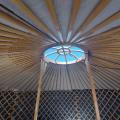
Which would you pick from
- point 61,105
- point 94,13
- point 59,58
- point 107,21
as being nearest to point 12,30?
point 94,13

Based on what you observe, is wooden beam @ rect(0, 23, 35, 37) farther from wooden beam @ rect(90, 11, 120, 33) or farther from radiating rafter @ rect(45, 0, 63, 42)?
wooden beam @ rect(90, 11, 120, 33)

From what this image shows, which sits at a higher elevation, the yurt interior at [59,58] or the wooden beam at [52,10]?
the wooden beam at [52,10]

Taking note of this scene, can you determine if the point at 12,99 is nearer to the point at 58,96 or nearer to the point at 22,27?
the point at 58,96

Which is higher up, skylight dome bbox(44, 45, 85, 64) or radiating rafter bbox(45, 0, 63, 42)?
radiating rafter bbox(45, 0, 63, 42)

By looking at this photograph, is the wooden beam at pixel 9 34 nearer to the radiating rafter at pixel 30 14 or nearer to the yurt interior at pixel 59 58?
the yurt interior at pixel 59 58

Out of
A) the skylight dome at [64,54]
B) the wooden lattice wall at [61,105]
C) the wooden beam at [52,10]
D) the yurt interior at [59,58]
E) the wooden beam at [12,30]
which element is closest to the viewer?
the wooden beam at [52,10]

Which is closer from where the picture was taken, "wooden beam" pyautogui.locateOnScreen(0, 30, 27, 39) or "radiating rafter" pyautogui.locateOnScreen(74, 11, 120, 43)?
"radiating rafter" pyautogui.locateOnScreen(74, 11, 120, 43)

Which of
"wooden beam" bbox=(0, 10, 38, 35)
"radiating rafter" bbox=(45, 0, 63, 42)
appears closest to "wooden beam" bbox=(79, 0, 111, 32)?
"radiating rafter" bbox=(45, 0, 63, 42)

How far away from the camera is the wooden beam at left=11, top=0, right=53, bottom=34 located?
5.01 ft

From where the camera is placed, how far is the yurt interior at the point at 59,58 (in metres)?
1.66

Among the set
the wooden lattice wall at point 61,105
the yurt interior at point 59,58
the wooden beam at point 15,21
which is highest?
the wooden beam at point 15,21

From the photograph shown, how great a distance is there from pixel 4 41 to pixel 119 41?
1.27m

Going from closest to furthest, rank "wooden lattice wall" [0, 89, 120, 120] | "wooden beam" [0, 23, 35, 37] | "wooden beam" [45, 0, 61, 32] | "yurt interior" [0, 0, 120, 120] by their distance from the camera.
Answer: "wooden beam" [45, 0, 61, 32], "yurt interior" [0, 0, 120, 120], "wooden beam" [0, 23, 35, 37], "wooden lattice wall" [0, 89, 120, 120]

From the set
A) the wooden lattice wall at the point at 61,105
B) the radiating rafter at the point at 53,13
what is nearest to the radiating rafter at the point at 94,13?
the radiating rafter at the point at 53,13
